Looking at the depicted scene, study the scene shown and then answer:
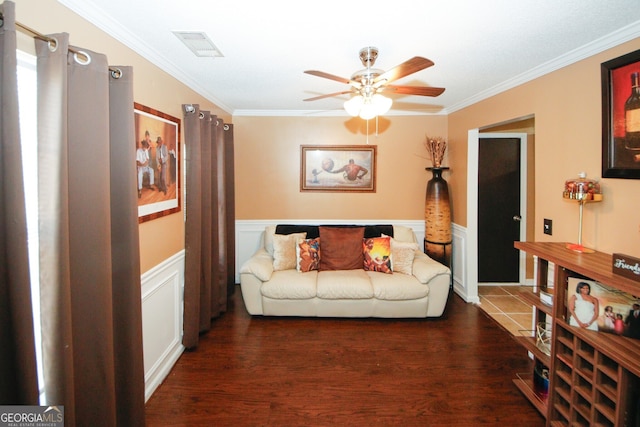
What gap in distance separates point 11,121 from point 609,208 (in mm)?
3097

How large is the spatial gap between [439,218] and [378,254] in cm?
99

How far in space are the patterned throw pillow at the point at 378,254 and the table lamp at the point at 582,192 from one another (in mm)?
1803

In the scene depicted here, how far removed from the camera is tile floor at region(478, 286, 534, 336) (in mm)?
3373

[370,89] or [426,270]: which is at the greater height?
[370,89]

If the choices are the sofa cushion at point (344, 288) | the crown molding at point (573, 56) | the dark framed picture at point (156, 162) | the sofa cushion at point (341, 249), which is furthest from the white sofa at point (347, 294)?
the crown molding at point (573, 56)

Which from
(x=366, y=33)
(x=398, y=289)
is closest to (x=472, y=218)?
(x=398, y=289)

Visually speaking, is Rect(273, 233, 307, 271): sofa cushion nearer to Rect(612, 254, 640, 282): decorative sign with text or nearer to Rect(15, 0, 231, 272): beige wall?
Rect(15, 0, 231, 272): beige wall

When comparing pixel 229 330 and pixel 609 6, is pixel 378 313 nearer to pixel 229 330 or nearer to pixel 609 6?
pixel 229 330

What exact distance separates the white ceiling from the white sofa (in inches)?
78.4

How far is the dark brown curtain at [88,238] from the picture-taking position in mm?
1323

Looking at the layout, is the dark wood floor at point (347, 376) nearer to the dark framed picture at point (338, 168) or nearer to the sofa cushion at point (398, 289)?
the sofa cushion at point (398, 289)

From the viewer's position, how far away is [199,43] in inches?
85.2

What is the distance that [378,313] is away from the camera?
3.45 m

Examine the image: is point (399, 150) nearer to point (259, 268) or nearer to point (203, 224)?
point (259, 268)
